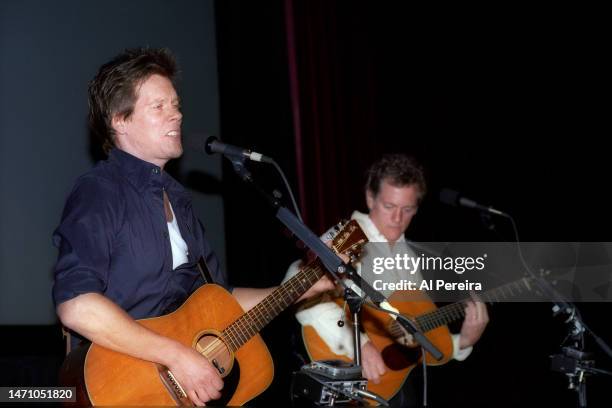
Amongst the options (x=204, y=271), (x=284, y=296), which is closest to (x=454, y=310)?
(x=284, y=296)

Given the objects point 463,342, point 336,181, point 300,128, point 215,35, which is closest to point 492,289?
point 463,342

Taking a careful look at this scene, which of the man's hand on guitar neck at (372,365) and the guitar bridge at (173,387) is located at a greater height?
the guitar bridge at (173,387)

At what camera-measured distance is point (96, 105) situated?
8.34 ft

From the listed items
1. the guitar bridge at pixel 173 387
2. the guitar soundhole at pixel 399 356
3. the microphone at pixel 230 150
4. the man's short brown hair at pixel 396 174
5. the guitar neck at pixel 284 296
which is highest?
the microphone at pixel 230 150

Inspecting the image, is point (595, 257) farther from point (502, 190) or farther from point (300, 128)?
point (300, 128)

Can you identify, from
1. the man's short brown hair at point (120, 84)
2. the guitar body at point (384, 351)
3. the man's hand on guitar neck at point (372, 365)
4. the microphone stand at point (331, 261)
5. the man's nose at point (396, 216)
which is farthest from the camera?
the man's nose at point (396, 216)

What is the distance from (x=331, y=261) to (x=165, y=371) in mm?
684

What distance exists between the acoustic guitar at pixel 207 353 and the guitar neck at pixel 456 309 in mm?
1178

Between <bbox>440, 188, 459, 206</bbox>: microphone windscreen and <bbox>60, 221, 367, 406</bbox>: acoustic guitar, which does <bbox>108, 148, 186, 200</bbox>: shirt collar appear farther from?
<bbox>440, 188, 459, 206</bbox>: microphone windscreen

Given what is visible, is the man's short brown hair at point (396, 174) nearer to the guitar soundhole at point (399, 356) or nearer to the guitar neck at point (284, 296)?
the guitar soundhole at point (399, 356)

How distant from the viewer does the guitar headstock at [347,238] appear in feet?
7.78

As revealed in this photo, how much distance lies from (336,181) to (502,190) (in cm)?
105

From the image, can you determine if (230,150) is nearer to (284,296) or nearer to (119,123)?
(119,123)

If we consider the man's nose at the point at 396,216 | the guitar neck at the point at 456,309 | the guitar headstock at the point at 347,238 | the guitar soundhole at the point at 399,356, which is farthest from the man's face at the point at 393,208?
the guitar headstock at the point at 347,238
